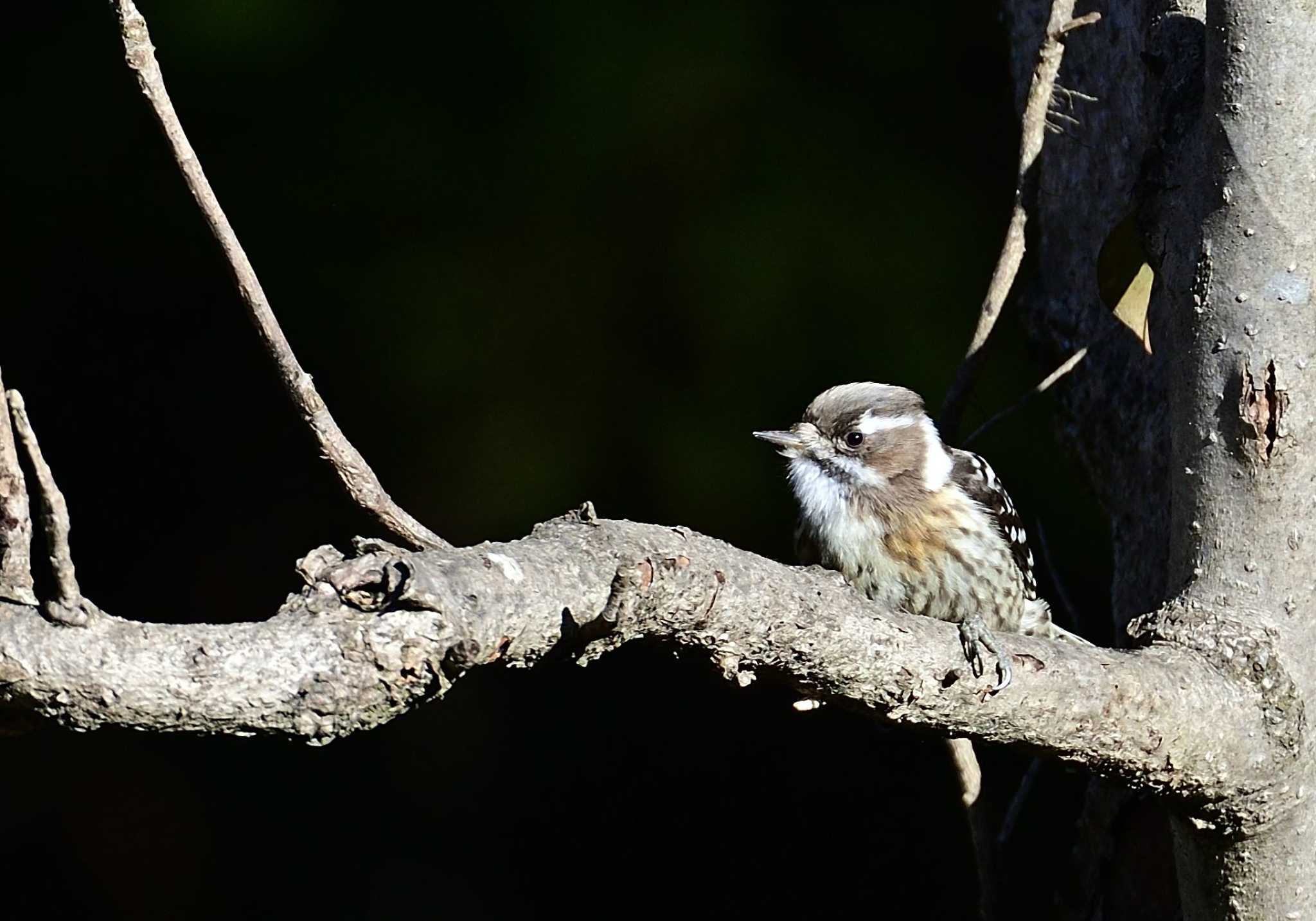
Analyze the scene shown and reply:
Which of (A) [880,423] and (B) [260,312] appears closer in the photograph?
(B) [260,312]

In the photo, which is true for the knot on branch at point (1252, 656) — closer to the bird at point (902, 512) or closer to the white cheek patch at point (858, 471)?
the bird at point (902, 512)

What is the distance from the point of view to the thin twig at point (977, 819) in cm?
344

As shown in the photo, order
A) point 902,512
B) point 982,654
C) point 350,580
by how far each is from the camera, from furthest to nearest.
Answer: point 902,512 < point 982,654 < point 350,580

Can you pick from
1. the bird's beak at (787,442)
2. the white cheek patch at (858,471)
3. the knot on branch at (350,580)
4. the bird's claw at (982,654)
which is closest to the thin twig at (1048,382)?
the white cheek patch at (858,471)

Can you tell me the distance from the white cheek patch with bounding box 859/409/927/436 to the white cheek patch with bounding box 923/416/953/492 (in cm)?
6

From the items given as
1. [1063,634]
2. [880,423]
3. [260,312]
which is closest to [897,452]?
[880,423]

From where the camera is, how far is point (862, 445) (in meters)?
3.43

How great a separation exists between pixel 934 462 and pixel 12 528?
246 cm

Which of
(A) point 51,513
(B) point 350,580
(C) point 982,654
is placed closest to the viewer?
(A) point 51,513

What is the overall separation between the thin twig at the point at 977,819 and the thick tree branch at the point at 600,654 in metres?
1.17

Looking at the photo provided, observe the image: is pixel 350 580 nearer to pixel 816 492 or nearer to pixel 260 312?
pixel 260 312

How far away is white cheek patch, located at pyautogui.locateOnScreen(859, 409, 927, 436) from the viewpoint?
344 centimetres

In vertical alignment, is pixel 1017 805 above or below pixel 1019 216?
below

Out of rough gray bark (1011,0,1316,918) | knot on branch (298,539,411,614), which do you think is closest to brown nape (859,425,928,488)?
rough gray bark (1011,0,1316,918)
